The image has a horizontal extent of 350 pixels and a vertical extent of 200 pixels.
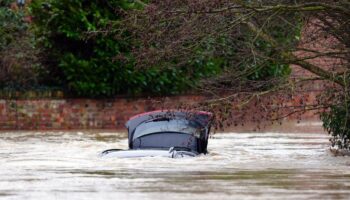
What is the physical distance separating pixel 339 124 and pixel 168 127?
11.2 ft

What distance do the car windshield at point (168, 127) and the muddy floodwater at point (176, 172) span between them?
0.63m

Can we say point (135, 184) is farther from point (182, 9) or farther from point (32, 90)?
point (32, 90)

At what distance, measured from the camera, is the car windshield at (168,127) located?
21.7m

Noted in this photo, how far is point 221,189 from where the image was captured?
15609mm

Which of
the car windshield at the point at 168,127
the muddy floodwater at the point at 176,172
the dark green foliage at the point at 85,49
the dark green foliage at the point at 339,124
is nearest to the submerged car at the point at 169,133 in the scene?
the car windshield at the point at 168,127

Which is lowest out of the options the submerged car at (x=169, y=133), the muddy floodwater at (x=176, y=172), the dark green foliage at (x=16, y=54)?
the muddy floodwater at (x=176, y=172)

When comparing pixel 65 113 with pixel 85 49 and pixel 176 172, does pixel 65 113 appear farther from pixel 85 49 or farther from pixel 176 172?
pixel 176 172

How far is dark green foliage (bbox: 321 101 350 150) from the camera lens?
70.8ft

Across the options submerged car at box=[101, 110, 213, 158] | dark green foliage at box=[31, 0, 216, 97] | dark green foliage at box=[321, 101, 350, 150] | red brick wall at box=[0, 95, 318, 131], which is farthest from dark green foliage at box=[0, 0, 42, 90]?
dark green foliage at box=[321, 101, 350, 150]

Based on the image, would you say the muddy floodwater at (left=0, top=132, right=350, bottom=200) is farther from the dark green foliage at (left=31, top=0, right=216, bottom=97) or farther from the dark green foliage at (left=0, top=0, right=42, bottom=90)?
the dark green foliage at (left=0, top=0, right=42, bottom=90)

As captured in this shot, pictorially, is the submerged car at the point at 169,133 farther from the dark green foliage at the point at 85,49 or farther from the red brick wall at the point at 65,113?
the red brick wall at the point at 65,113

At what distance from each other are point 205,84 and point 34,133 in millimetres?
7402

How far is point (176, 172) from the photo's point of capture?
18562 millimetres

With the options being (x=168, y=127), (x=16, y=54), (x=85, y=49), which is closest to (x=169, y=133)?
(x=168, y=127)
